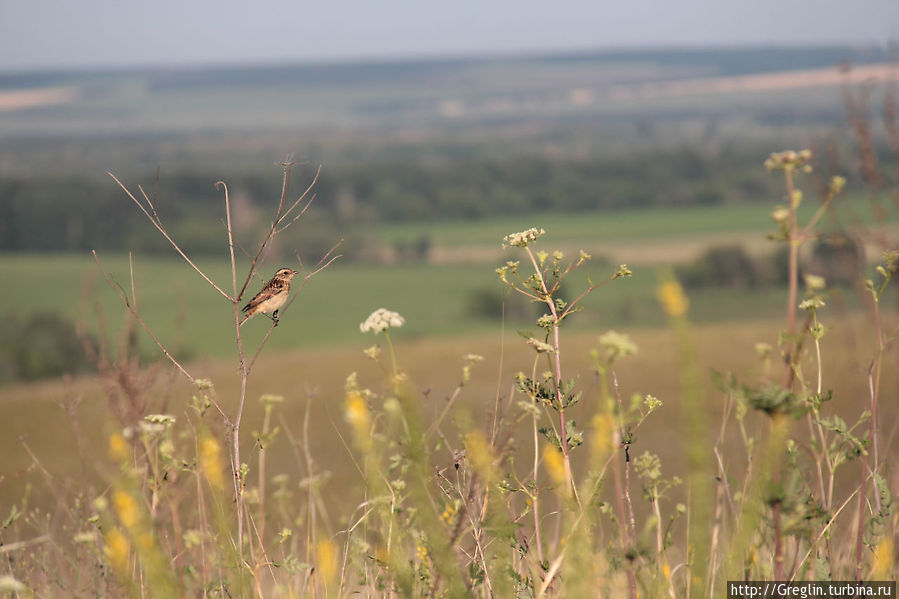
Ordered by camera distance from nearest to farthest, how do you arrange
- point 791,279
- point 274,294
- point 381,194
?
point 791,279 < point 274,294 < point 381,194

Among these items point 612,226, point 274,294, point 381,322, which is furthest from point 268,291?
point 612,226

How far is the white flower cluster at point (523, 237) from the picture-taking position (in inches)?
104

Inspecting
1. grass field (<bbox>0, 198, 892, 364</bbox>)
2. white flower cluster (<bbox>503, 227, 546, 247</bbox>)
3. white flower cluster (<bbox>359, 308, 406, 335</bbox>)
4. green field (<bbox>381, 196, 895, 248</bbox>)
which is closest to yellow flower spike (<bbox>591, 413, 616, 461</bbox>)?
white flower cluster (<bbox>503, 227, 546, 247</bbox>)

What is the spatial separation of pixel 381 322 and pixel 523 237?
0.56 metres

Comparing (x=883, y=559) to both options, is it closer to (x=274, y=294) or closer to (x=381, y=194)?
(x=274, y=294)

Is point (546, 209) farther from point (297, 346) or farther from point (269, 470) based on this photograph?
point (269, 470)

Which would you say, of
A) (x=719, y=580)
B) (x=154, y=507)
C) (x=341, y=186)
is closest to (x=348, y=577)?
(x=154, y=507)

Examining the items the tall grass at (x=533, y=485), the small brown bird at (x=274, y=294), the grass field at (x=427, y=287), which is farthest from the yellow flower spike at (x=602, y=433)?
the grass field at (x=427, y=287)

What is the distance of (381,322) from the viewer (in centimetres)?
284

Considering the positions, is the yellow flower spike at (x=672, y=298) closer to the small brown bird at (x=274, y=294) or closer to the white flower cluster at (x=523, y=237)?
the white flower cluster at (x=523, y=237)

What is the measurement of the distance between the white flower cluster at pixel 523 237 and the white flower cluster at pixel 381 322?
431 millimetres

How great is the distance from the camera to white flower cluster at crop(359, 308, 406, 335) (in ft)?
9.17

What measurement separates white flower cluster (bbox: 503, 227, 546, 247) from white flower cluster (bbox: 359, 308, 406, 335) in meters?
0.43

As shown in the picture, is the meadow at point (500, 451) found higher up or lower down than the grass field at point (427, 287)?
higher up
